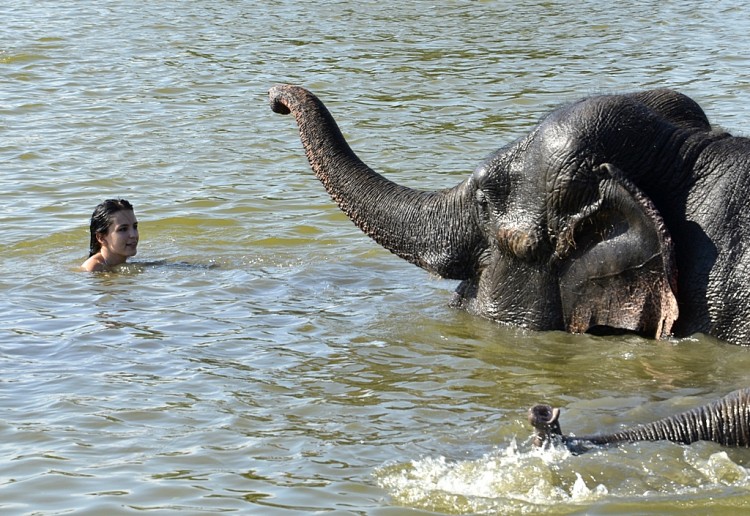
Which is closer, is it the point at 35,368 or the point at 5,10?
the point at 35,368

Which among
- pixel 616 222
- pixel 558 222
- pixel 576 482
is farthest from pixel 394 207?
pixel 576 482

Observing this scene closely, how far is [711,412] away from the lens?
5.80 metres

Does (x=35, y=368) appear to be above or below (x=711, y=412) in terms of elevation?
below

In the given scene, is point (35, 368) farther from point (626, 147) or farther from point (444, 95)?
point (444, 95)

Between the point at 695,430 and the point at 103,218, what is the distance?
21.0 ft

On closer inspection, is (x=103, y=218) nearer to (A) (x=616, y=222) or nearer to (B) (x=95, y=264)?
(B) (x=95, y=264)

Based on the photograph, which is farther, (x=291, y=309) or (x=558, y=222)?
(x=291, y=309)

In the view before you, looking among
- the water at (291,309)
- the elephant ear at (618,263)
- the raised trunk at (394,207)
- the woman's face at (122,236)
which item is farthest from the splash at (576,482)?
the woman's face at (122,236)

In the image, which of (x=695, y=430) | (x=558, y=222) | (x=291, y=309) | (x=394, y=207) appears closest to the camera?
(x=695, y=430)

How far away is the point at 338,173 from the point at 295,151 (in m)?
5.99

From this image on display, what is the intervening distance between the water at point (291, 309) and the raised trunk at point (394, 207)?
46 cm

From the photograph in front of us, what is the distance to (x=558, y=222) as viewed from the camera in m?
7.80

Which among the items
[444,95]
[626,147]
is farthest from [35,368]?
[444,95]

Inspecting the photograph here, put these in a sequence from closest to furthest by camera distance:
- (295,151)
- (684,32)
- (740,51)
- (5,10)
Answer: (295,151) → (740,51) → (684,32) → (5,10)
